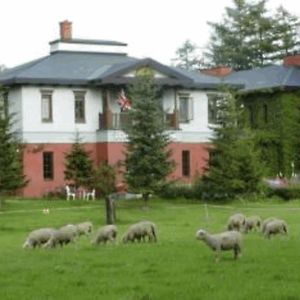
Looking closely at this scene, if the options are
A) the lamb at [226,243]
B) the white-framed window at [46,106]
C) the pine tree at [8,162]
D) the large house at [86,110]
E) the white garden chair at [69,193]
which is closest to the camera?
the lamb at [226,243]

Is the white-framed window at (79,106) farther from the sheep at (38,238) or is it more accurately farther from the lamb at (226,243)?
the lamb at (226,243)

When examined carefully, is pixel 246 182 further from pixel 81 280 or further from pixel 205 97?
pixel 81 280

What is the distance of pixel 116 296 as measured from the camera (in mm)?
13844

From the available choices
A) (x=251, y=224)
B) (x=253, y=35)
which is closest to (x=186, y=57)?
(x=253, y=35)

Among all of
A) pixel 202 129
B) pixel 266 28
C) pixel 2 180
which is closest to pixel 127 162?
pixel 2 180

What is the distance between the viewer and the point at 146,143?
4797 centimetres

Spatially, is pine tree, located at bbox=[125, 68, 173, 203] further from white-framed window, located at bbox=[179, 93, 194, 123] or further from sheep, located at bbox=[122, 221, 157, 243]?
sheep, located at bbox=[122, 221, 157, 243]

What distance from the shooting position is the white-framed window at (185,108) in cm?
6303

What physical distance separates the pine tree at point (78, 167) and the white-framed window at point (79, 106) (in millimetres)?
4514

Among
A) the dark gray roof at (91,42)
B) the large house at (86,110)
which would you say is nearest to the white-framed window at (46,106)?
the large house at (86,110)

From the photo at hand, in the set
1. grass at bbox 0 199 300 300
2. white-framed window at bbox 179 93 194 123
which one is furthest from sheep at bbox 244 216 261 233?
white-framed window at bbox 179 93 194 123

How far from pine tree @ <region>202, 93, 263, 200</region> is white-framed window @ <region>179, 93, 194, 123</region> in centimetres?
1021

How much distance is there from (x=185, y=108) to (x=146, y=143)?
15.8m

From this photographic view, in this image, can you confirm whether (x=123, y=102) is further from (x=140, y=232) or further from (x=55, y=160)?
(x=140, y=232)
